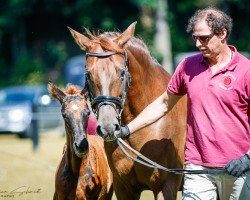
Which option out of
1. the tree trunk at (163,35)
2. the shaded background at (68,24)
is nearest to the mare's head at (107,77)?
the shaded background at (68,24)

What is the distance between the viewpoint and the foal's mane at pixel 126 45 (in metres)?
6.30

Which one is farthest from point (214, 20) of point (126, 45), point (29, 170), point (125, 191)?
point (29, 170)

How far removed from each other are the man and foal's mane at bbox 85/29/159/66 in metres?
0.84

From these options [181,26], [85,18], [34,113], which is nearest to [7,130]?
[34,113]

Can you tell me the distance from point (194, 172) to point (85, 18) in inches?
1202

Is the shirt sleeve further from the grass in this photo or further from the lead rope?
the grass

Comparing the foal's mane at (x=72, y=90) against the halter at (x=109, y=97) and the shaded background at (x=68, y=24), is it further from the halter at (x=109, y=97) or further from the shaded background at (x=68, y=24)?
the shaded background at (x=68, y=24)

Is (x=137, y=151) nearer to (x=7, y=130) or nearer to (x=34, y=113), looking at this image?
(x=34, y=113)

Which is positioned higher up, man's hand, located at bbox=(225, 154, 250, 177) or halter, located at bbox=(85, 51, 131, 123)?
halter, located at bbox=(85, 51, 131, 123)

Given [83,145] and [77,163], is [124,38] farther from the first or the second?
[77,163]

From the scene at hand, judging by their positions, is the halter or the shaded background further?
the shaded background

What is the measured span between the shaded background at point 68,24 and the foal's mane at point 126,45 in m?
26.0

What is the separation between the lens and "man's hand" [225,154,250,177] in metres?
5.46

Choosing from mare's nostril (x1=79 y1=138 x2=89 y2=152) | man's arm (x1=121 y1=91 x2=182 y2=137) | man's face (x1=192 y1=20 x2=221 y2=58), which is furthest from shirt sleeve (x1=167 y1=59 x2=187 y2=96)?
mare's nostril (x1=79 y1=138 x2=89 y2=152)
